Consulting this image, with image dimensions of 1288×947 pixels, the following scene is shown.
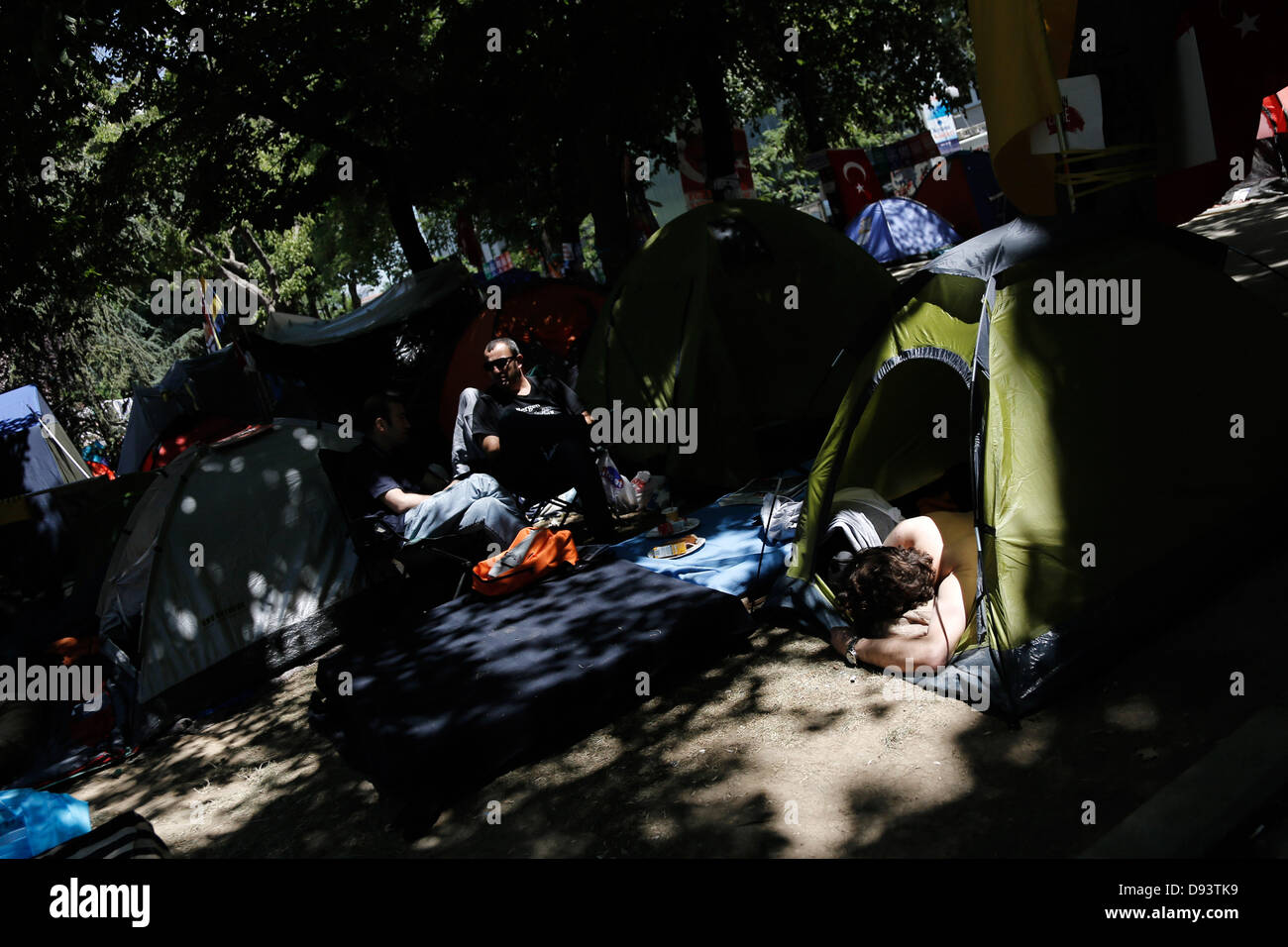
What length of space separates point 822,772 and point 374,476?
423 centimetres

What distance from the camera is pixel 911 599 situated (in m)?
4.27


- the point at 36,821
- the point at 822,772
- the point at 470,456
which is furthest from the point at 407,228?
the point at 822,772

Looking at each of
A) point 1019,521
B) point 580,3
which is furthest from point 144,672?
point 580,3

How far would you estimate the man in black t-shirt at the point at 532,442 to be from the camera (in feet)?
23.0

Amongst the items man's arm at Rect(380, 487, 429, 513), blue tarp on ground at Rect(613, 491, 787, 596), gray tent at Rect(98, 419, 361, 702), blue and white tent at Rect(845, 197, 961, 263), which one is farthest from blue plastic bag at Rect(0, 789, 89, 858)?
blue and white tent at Rect(845, 197, 961, 263)

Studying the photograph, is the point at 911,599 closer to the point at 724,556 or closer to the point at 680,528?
the point at 724,556

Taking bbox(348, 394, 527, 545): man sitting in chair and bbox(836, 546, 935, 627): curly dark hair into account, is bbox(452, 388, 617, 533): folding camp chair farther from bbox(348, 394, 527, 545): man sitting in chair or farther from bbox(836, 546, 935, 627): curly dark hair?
bbox(836, 546, 935, 627): curly dark hair

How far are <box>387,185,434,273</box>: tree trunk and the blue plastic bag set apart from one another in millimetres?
10849

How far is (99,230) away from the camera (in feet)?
42.8

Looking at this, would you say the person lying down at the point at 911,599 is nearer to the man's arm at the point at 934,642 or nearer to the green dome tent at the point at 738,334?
the man's arm at the point at 934,642

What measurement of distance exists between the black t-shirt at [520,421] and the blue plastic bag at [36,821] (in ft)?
11.6

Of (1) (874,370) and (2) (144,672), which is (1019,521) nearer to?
(1) (874,370)

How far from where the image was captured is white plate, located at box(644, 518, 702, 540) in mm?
6410
